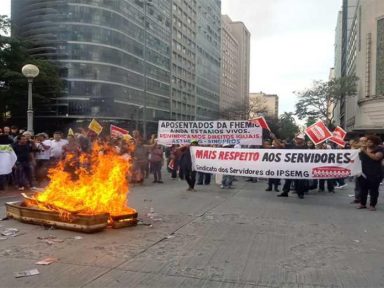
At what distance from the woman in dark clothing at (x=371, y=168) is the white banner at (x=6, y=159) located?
30.9ft

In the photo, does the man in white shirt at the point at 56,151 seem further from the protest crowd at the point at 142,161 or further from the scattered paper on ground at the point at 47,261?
the scattered paper on ground at the point at 47,261

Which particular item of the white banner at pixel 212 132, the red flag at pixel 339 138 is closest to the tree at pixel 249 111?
the red flag at pixel 339 138

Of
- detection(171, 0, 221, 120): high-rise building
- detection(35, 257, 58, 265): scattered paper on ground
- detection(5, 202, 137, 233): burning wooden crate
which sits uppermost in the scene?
detection(171, 0, 221, 120): high-rise building

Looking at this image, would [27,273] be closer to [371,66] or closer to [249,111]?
[371,66]

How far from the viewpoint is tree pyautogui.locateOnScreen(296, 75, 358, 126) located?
57.7m

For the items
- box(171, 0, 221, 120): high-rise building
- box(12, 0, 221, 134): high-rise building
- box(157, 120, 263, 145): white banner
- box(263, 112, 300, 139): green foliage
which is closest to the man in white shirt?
box(157, 120, 263, 145): white banner

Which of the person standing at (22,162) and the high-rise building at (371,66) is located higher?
the high-rise building at (371,66)

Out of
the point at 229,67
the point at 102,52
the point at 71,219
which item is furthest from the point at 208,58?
the point at 71,219

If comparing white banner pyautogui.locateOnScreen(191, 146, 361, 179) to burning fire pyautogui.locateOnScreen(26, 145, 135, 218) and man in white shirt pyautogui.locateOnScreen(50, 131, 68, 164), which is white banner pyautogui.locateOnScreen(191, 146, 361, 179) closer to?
man in white shirt pyautogui.locateOnScreen(50, 131, 68, 164)

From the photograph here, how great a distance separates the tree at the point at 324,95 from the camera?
57656mm

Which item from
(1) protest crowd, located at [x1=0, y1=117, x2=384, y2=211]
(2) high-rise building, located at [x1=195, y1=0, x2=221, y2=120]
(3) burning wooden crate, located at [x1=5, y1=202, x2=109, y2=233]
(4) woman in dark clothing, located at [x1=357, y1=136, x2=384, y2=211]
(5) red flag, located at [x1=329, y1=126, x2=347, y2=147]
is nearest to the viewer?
(3) burning wooden crate, located at [x1=5, y1=202, x2=109, y2=233]

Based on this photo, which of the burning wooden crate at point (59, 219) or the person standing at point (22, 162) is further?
the person standing at point (22, 162)

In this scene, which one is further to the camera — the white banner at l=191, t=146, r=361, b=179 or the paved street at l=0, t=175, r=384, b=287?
the white banner at l=191, t=146, r=361, b=179

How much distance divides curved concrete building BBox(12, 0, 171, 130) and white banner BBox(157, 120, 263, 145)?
46.0 meters
